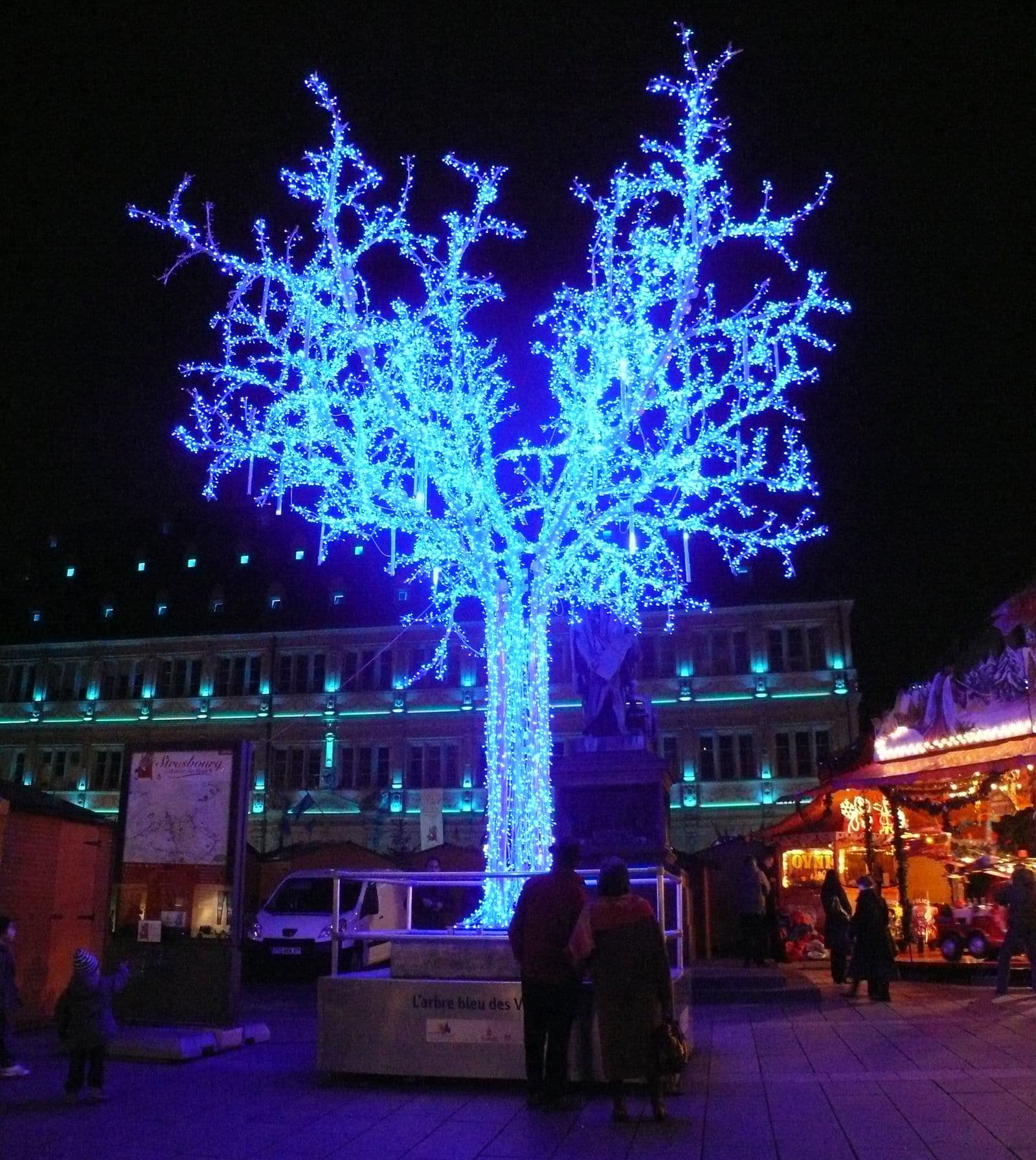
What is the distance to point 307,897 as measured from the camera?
2108cm

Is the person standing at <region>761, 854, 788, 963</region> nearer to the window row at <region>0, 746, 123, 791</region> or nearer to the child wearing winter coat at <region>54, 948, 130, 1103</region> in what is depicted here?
the child wearing winter coat at <region>54, 948, 130, 1103</region>

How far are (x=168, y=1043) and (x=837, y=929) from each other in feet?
35.8

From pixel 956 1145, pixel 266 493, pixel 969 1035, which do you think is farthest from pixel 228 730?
pixel 956 1145

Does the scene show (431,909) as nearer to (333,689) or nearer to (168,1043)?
(168,1043)

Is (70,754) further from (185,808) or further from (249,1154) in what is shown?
(249,1154)

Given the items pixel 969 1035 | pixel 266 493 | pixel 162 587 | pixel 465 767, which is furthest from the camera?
pixel 162 587

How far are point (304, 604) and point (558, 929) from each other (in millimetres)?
36686

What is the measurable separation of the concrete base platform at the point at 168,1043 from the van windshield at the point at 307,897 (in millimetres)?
11219

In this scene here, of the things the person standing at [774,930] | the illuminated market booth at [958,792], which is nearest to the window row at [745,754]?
the illuminated market booth at [958,792]

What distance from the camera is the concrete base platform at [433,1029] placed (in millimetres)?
7559

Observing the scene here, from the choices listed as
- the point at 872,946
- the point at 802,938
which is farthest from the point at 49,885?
the point at 802,938

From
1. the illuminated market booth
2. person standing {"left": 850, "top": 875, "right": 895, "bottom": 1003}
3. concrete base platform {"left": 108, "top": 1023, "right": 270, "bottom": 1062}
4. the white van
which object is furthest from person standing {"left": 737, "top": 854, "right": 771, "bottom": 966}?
concrete base platform {"left": 108, "top": 1023, "right": 270, "bottom": 1062}

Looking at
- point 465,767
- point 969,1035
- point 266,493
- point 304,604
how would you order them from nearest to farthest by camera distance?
point 969,1035 → point 266,493 → point 465,767 → point 304,604

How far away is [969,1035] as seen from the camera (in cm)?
994
